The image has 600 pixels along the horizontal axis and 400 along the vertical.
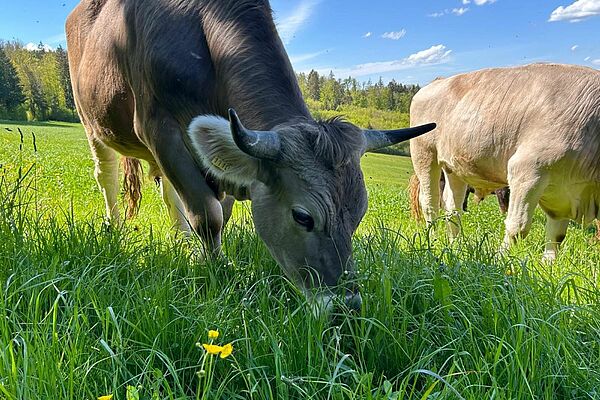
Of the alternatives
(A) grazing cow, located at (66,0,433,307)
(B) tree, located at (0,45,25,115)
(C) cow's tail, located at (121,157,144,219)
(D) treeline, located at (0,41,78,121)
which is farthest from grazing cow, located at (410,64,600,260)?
(D) treeline, located at (0,41,78,121)

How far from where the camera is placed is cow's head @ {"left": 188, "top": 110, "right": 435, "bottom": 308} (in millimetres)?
2443

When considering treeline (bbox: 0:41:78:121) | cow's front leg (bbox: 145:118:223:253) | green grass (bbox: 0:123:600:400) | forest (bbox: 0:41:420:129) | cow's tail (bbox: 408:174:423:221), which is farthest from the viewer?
treeline (bbox: 0:41:78:121)

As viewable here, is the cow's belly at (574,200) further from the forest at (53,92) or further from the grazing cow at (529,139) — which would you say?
the forest at (53,92)

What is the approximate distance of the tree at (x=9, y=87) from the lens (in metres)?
32.0

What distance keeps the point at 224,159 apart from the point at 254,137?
1.11 ft

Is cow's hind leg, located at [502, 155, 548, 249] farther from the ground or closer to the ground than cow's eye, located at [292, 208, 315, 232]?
closer to the ground

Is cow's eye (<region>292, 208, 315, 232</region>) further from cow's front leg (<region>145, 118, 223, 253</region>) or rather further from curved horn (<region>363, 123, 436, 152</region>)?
cow's front leg (<region>145, 118, 223, 253</region>)

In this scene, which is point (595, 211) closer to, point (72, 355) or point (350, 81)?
point (72, 355)

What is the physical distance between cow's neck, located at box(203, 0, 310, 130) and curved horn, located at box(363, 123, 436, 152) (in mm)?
396

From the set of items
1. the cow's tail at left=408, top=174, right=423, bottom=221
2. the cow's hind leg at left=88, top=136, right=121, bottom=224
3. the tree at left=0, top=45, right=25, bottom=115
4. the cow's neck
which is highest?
the tree at left=0, top=45, right=25, bottom=115

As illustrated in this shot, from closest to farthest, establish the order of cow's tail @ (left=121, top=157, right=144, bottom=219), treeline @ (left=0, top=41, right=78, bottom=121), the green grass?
the green grass, cow's tail @ (left=121, top=157, right=144, bottom=219), treeline @ (left=0, top=41, right=78, bottom=121)

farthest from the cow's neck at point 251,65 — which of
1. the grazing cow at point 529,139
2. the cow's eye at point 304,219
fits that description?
the grazing cow at point 529,139

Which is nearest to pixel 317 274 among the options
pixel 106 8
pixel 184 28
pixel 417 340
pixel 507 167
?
pixel 417 340

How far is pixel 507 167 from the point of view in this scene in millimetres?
5699
